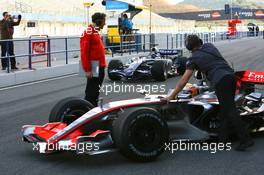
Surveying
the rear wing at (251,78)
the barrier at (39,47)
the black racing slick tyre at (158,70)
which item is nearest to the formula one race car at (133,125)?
the rear wing at (251,78)

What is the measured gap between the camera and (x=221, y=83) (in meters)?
6.02

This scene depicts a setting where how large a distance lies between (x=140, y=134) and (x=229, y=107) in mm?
1215

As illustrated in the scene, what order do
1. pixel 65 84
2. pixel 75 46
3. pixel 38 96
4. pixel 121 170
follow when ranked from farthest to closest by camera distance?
pixel 75 46, pixel 65 84, pixel 38 96, pixel 121 170

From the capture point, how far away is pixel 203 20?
10131 cm

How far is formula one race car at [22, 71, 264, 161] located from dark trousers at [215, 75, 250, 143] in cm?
24

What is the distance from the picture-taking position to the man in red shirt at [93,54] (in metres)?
7.65

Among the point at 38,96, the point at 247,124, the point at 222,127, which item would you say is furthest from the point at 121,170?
the point at 38,96

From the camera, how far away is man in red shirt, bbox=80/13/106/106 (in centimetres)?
765

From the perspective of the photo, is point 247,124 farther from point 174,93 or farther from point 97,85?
point 97,85

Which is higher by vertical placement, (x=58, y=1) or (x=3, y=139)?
(x=58, y=1)

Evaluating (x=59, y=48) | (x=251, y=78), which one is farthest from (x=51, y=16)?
(x=251, y=78)

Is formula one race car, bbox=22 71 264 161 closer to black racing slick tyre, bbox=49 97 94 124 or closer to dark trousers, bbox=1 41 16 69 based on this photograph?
black racing slick tyre, bbox=49 97 94 124

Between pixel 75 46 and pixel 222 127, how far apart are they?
15.2 m

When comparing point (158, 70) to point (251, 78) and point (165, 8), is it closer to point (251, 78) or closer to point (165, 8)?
point (251, 78)
